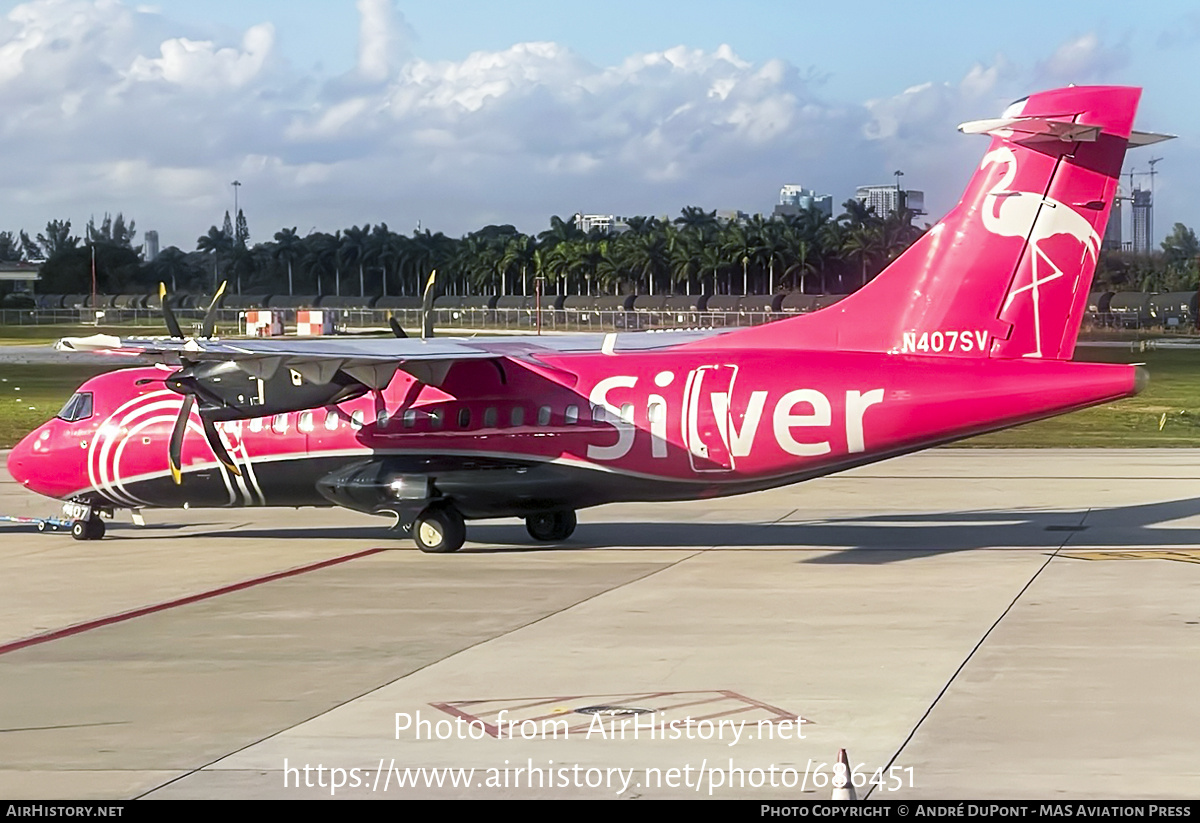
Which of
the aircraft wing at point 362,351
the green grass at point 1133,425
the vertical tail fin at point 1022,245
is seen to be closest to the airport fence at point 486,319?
the green grass at point 1133,425

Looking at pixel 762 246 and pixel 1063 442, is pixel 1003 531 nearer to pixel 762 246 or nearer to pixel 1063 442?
pixel 1063 442

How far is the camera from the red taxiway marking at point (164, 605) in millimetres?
16828

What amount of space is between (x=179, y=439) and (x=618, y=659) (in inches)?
465

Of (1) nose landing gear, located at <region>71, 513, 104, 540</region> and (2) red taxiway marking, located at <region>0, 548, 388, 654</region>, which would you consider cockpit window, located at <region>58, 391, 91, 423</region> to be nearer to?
(1) nose landing gear, located at <region>71, 513, 104, 540</region>

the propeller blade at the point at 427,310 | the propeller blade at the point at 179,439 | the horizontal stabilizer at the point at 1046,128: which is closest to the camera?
the horizontal stabilizer at the point at 1046,128

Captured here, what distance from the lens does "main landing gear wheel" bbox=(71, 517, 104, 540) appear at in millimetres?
26281

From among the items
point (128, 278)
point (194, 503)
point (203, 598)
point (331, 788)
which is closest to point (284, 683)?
point (331, 788)

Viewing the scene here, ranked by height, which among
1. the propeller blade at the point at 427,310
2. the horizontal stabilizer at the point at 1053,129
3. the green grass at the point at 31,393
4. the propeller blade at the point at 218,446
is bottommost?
the green grass at the point at 31,393

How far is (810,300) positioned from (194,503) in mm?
72680

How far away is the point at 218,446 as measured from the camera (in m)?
24.6

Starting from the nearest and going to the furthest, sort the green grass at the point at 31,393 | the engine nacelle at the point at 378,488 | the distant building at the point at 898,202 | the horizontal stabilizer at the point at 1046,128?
1. the horizontal stabilizer at the point at 1046,128
2. the engine nacelle at the point at 378,488
3. the green grass at the point at 31,393
4. the distant building at the point at 898,202

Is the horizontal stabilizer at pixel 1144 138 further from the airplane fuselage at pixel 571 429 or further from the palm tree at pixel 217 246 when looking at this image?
the palm tree at pixel 217 246

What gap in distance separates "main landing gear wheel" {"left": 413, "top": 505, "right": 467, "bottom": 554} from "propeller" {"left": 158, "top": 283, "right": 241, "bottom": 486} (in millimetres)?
3408

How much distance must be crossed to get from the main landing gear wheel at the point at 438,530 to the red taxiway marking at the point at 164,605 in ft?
2.90
